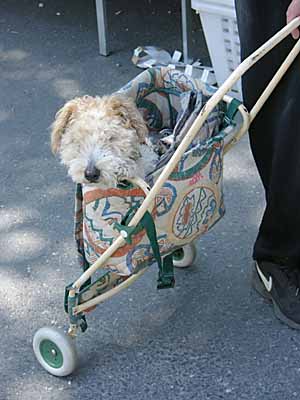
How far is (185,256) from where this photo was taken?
285 cm

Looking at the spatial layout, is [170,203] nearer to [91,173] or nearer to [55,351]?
[91,173]

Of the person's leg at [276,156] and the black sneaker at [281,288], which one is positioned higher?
the person's leg at [276,156]

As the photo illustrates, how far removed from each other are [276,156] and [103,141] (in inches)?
24.3

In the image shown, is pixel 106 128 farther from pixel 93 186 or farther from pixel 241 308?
pixel 241 308

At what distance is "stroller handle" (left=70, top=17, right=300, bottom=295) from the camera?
2023 millimetres

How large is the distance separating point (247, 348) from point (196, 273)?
403 mm

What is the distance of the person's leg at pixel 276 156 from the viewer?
235 cm

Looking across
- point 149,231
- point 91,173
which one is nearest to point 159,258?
point 149,231

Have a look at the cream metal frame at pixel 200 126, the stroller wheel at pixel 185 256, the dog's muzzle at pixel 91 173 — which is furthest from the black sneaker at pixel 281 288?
the dog's muzzle at pixel 91 173

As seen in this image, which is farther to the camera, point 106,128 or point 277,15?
point 277,15

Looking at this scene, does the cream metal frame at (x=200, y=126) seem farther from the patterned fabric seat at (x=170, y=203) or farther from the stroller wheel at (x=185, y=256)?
the stroller wheel at (x=185, y=256)

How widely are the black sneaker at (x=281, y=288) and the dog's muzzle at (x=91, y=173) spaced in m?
0.88

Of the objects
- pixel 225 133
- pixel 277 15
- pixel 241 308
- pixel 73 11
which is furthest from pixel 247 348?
pixel 73 11

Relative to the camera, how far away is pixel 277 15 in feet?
7.56
